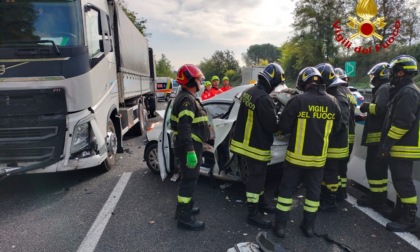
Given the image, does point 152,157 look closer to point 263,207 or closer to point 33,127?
point 33,127

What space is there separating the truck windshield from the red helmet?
1.82 m

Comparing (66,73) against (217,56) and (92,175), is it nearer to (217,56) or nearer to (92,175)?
(92,175)

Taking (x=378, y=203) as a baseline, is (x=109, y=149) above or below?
above

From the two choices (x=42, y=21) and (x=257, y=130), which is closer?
(x=257, y=130)

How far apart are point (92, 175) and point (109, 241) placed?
7.82ft

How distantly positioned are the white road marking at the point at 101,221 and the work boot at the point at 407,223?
3278 millimetres

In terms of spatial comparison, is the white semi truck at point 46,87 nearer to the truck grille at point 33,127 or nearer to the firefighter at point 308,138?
the truck grille at point 33,127

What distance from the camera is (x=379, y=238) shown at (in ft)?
10.6

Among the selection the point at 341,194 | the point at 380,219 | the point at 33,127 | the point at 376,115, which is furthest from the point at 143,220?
the point at 376,115

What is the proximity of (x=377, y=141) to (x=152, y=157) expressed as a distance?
11.6 feet

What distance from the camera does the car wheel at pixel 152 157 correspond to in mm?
5281

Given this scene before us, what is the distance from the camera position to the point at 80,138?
445cm

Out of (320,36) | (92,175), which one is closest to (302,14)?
(320,36)

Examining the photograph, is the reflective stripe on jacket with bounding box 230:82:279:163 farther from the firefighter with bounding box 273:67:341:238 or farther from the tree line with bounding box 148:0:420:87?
the tree line with bounding box 148:0:420:87
